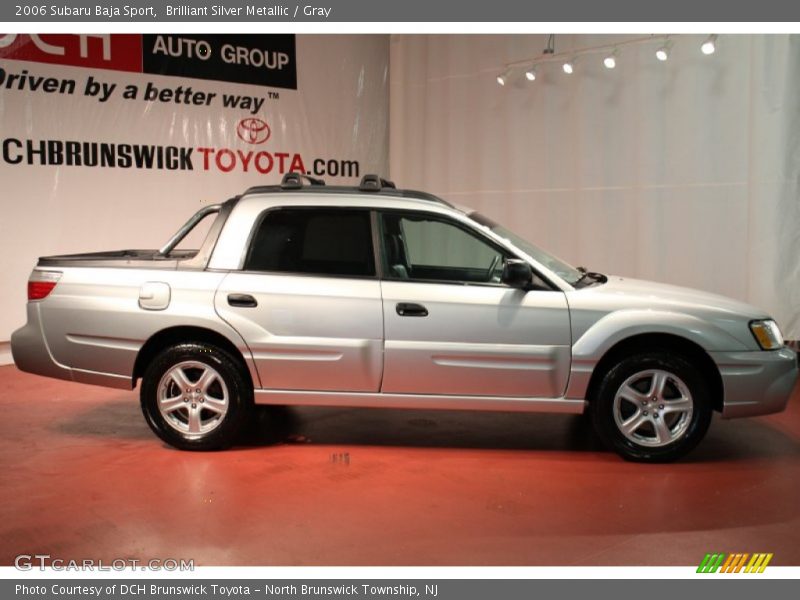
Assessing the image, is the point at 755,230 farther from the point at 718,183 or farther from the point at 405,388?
the point at 405,388

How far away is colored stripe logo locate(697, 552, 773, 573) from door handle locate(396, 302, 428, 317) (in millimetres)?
1956

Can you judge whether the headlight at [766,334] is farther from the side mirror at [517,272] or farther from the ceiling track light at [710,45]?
the ceiling track light at [710,45]

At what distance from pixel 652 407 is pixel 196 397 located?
2.72 meters

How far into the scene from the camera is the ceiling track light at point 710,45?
685 centimetres

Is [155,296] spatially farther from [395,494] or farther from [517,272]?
[517,272]

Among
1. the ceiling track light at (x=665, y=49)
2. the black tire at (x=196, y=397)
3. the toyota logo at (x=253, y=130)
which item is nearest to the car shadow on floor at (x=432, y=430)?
the black tire at (x=196, y=397)

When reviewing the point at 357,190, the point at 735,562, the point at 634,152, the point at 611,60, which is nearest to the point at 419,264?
the point at 357,190

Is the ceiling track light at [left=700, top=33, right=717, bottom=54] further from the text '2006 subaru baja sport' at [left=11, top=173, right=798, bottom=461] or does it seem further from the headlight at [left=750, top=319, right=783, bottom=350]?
the headlight at [left=750, top=319, right=783, bottom=350]

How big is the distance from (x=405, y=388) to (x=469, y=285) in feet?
2.37

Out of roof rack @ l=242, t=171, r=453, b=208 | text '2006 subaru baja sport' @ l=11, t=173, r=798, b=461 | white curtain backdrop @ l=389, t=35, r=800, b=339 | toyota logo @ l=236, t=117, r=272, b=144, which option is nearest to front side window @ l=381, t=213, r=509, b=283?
text '2006 subaru baja sport' @ l=11, t=173, r=798, b=461

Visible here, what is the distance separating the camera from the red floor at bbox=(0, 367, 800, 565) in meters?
3.41

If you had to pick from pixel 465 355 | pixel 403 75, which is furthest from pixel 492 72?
pixel 465 355

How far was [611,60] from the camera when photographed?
7.63 meters

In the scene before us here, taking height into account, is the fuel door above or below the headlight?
above
